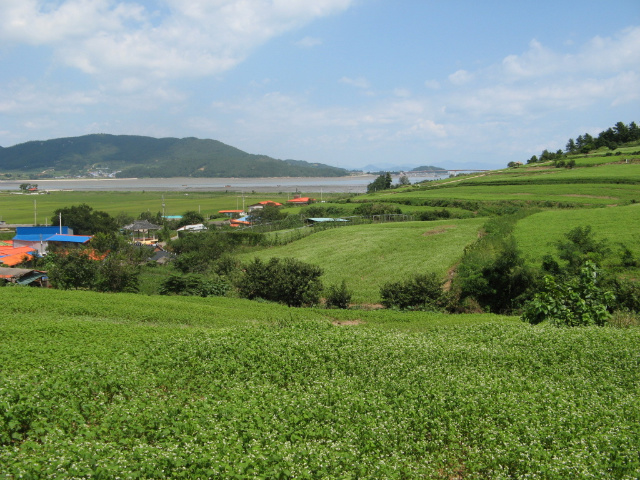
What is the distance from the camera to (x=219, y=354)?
9.89 m

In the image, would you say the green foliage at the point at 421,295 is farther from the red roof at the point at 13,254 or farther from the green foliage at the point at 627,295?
the red roof at the point at 13,254

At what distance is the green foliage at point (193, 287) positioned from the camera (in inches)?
995

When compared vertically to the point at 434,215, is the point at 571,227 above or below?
below

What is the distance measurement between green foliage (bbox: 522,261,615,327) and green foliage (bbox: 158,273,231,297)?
54.9 feet

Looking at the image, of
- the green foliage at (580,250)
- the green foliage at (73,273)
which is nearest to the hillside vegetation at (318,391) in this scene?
the green foliage at (580,250)

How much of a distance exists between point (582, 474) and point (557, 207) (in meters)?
43.2

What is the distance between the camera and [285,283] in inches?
932

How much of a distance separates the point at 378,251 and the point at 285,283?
576 inches

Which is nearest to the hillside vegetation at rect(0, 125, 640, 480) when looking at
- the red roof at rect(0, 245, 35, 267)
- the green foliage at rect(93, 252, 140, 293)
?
the green foliage at rect(93, 252, 140, 293)

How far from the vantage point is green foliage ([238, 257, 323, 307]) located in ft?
77.9

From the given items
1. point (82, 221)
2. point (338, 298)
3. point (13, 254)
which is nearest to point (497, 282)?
point (338, 298)

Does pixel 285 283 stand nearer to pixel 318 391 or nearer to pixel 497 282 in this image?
pixel 497 282

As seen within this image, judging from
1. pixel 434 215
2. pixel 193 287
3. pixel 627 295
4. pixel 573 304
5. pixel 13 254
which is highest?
pixel 434 215

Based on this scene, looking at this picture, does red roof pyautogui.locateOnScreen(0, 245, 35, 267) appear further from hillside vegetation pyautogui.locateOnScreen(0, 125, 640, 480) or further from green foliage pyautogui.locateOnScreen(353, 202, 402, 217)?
green foliage pyautogui.locateOnScreen(353, 202, 402, 217)
